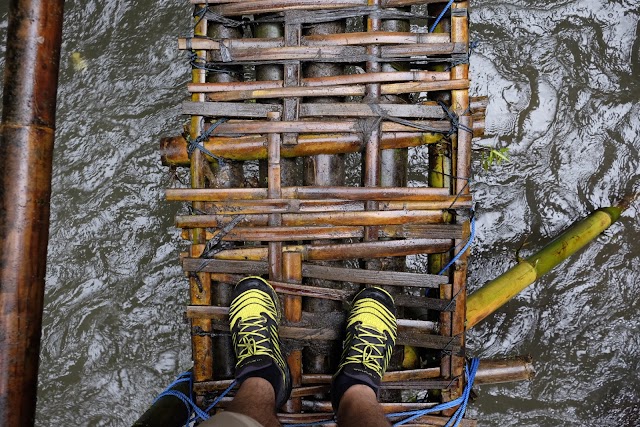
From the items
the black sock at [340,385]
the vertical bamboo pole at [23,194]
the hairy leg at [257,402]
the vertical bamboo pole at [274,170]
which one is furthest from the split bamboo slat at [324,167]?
the vertical bamboo pole at [23,194]

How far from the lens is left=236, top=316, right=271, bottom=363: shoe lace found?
90.3 inches

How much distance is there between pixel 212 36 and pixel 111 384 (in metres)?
2.51

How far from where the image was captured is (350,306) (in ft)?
8.08

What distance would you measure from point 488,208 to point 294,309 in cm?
173

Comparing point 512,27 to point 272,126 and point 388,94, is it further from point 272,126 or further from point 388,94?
point 272,126

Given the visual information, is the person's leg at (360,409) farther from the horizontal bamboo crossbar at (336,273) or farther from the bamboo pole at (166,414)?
the bamboo pole at (166,414)

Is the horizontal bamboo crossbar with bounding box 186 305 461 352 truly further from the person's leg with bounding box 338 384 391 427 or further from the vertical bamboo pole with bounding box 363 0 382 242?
the vertical bamboo pole with bounding box 363 0 382 242

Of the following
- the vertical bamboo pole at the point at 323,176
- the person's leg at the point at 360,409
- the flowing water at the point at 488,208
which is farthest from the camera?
the flowing water at the point at 488,208

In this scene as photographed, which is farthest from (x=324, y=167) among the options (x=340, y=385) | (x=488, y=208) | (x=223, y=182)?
(x=488, y=208)

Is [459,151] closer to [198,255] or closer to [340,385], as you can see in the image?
[340,385]

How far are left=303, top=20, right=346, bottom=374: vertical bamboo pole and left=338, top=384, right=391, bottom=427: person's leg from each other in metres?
0.34

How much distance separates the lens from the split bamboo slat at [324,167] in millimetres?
2355

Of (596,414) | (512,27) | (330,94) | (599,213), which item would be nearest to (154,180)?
(330,94)

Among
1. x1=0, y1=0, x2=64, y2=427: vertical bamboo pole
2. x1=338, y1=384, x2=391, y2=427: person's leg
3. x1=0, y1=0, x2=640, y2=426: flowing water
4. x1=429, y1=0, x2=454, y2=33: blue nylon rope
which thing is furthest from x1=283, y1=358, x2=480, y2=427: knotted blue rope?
x1=429, y1=0, x2=454, y2=33: blue nylon rope
